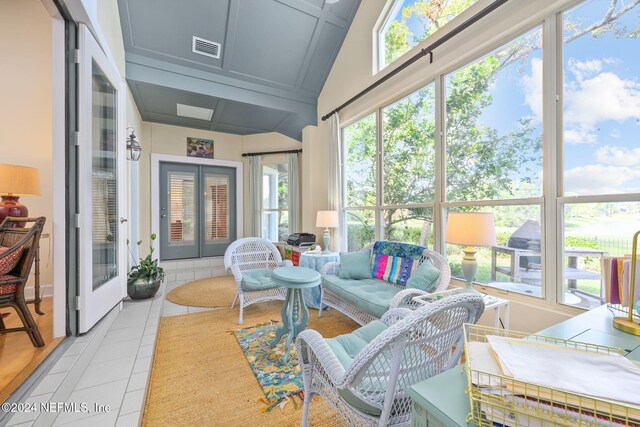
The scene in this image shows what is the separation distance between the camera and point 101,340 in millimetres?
1963

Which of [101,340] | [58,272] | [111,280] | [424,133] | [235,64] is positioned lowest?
[101,340]

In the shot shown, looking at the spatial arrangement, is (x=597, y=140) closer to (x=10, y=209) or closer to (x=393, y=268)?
(x=393, y=268)

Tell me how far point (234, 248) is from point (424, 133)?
2.50 m

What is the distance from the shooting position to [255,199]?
5.37 meters

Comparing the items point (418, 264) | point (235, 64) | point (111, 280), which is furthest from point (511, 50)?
point (111, 280)

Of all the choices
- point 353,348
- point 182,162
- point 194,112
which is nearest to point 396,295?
point 353,348

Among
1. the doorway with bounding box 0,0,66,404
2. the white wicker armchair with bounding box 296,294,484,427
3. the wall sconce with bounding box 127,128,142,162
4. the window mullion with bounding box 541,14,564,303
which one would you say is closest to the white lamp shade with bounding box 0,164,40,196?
the doorway with bounding box 0,0,66,404

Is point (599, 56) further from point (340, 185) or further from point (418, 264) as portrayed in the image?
point (340, 185)

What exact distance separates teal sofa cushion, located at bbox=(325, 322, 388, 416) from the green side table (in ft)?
1.91

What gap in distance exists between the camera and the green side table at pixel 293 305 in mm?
2016

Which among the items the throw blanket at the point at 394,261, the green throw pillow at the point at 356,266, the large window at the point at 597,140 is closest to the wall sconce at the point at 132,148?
the green throw pillow at the point at 356,266

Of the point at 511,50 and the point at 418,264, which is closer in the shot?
the point at 511,50

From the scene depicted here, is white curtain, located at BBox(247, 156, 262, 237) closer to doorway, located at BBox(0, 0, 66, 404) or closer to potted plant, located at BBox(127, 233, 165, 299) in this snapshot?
potted plant, located at BBox(127, 233, 165, 299)

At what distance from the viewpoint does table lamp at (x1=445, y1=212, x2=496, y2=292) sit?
5.46 feet
